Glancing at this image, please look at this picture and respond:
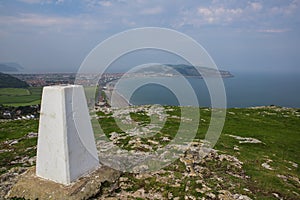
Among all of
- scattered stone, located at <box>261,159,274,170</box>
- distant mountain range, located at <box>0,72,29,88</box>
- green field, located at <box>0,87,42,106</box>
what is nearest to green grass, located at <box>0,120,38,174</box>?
scattered stone, located at <box>261,159,274,170</box>

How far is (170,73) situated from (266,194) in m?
12.0

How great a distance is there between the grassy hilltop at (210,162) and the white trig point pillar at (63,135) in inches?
94.0

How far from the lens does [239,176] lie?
12.8m

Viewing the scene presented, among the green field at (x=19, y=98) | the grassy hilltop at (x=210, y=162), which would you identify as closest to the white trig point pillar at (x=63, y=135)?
the grassy hilltop at (x=210, y=162)

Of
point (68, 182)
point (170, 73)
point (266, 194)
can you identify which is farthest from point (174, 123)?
point (68, 182)

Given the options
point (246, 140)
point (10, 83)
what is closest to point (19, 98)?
point (10, 83)

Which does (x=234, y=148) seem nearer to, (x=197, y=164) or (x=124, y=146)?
(x=197, y=164)

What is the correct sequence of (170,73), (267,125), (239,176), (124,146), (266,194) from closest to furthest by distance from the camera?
(266,194)
(239,176)
(124,146)
(170,73)
(267,125)

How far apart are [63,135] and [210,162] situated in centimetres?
893

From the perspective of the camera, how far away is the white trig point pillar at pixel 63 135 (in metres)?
10.4

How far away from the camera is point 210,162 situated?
14.2m

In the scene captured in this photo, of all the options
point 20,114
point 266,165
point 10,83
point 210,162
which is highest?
point 210,162

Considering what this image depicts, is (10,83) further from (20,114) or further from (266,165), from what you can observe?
(266,165)

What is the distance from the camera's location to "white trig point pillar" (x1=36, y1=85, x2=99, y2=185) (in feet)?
34.2
